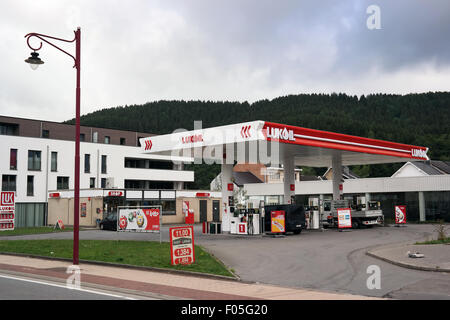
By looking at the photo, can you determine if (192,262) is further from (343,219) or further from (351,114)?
(351,114)

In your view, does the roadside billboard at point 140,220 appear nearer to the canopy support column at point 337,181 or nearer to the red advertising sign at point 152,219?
the red advertising sign at point 152,219

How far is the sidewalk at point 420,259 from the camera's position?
47.9 ft

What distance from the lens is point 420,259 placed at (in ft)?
53.2

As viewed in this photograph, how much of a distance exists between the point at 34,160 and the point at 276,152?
32.9 metres

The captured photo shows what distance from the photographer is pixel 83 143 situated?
190 feet

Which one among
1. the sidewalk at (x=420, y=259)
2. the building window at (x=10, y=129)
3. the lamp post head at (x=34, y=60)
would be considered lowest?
the sidewalk at (x=420, y=259)

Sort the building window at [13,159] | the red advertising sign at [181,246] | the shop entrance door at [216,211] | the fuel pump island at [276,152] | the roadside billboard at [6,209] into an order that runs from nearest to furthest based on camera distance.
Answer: the red advertising sign at [181,246]
the fuel pump island at [276,152]
the roadside billboard at [6,209]
the building window at [13,159]
the shop entrance door at [216,211]

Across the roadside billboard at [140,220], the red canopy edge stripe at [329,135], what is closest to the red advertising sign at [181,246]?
the roadside billboard at [140,220]

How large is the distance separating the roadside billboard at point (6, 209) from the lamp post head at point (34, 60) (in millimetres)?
24539

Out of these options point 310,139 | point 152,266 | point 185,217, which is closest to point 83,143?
point 185,217

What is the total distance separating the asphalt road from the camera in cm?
1190

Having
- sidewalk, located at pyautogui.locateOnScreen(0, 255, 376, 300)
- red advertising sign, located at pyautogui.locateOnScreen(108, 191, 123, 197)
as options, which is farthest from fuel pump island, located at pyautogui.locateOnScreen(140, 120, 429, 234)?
sidewalk, located at pyautogui.locateOnScreen(0, 255, 376, 300)

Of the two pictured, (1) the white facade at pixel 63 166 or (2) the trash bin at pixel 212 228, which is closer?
(2) the trash bin at pixel 212 228
